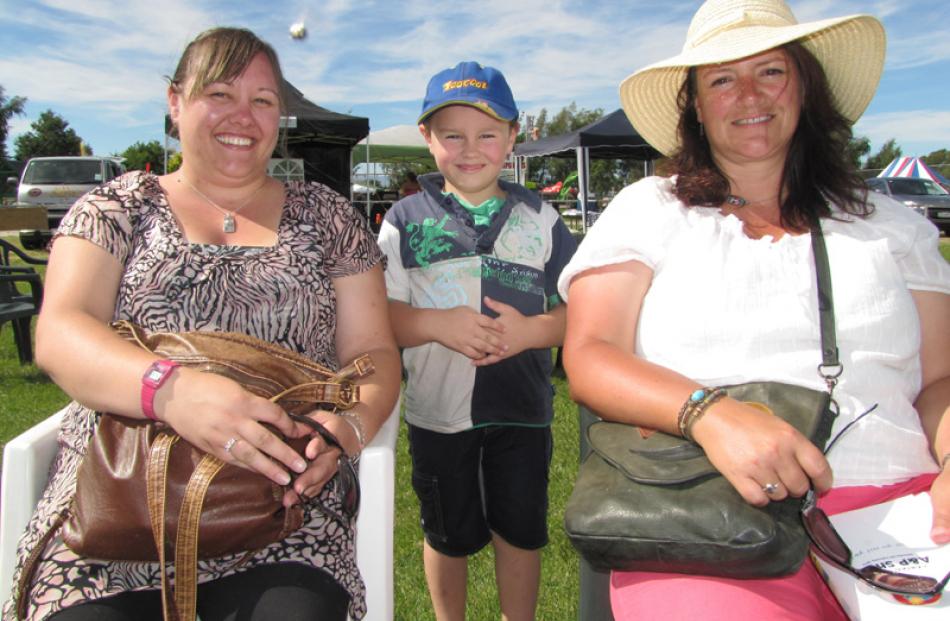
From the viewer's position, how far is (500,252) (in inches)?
83.2

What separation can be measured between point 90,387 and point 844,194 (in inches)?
74.4

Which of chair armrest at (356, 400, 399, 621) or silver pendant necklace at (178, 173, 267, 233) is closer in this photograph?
chair armrest at (356, 400, 399, 621)

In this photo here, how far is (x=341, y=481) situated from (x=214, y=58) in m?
1.13

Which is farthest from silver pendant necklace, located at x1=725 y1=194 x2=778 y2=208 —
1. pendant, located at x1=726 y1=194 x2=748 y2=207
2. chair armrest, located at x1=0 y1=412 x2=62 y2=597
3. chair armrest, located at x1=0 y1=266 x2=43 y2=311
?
chair armrest, located at x1=0 y1=266 x2=43 y2=311

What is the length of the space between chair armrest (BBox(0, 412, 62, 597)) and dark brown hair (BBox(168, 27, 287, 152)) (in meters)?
0.94

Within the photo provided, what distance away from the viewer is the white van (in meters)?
17.5

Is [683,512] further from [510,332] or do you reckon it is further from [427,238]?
[427,238]

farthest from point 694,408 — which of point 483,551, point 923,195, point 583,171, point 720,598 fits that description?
point 923,195

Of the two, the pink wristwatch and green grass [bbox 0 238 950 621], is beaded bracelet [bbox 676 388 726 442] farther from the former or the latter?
green grass [bbox 0 238 950 621]

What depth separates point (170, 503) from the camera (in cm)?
131

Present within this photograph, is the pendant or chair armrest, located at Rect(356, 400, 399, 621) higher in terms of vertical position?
the pendant

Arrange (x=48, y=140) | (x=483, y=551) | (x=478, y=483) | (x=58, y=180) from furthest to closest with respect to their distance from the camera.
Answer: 1. (x=48, y=140)
2. (x=58, y=180)
3. (x=483, y=551)
4. (x=478, y=483)

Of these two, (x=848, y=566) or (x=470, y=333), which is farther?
(x=470, y=333)

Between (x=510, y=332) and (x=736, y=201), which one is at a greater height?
(x=736, y=201)
